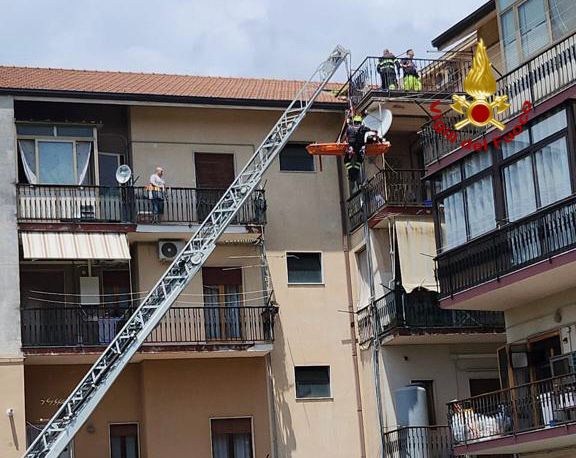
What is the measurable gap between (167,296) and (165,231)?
352 cm

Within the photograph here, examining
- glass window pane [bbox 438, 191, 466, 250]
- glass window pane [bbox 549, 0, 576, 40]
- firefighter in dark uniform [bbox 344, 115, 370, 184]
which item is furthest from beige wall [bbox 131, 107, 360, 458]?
glass window pane [bbox 549, 0, 576, 40]

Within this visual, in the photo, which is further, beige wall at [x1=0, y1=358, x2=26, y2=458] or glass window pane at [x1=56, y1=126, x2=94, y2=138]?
glass window pane at [x1=56, y1=126, x2=94, y2=138]

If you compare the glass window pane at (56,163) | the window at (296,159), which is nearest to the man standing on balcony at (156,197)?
the glass window pane at (56,163)

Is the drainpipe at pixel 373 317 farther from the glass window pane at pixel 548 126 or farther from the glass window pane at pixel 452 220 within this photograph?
the glass window pane at pixel 548 126

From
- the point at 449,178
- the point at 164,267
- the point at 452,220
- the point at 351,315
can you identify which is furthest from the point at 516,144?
the point at 164,267

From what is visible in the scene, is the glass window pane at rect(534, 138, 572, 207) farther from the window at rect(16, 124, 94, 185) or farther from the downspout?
the window at rect(16, 124, 94, 185)

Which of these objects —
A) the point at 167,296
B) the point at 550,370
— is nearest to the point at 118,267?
the point at 167,296

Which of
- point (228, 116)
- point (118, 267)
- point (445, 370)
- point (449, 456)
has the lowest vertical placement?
point (449, 456)

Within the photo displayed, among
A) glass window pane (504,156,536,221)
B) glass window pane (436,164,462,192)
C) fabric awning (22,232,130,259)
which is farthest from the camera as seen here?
fabric awning (22,232,130,259)

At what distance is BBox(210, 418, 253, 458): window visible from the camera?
3862 cm

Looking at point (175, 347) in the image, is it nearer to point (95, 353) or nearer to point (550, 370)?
point (95, 353)

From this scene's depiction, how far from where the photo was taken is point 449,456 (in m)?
36.9

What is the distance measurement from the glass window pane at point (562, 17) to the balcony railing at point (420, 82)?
21.8 ft

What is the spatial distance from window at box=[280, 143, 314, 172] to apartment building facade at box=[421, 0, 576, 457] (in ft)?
20.8
